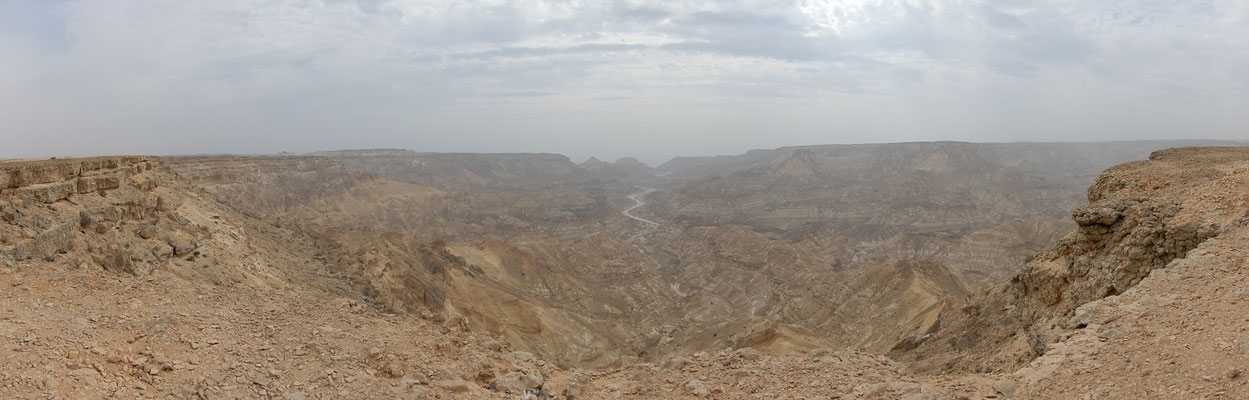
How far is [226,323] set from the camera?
31.3 ft

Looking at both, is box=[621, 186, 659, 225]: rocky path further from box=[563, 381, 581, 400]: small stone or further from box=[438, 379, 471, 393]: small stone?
box=[438, 379, 471, 393]: small stone

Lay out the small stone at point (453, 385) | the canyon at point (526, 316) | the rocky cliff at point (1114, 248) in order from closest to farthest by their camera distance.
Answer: the canyon at point (526, 316) → the small stone at point (453, 385) → the rocky cliff at point (1114, 248)

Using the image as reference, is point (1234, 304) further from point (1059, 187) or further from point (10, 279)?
point (1059, 187)

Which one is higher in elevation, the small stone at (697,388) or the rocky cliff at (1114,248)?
the rocky cliff at (1114,248)

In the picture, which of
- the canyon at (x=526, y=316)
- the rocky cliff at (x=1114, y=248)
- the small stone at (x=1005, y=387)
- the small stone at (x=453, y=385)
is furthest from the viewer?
the rocky cliff at (x=1114, y=248)

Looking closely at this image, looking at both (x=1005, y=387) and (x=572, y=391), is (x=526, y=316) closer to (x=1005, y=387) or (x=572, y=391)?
(x=572, y=391)

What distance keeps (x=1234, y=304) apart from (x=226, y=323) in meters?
13.4

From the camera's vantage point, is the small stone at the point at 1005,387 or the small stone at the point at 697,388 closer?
the small stone at the point at 1005,387

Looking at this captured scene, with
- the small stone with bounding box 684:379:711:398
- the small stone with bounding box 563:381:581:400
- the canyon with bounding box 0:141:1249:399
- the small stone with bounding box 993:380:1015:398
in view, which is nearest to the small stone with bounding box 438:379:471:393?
the canyon with bounding box 0:141:1249:399

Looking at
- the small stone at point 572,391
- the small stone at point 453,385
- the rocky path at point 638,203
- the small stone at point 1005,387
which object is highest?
the small stone at point 1005,387

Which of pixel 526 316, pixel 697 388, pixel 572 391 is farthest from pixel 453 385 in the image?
pixel 526 316

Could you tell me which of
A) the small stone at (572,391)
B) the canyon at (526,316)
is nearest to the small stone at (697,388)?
the canyon at (526,316)

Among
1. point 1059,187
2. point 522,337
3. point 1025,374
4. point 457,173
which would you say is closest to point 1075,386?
point 1025,374

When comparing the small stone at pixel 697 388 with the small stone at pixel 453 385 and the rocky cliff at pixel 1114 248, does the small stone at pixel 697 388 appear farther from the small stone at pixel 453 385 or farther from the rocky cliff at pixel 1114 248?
the rocky cliff at pixel 1114 248
